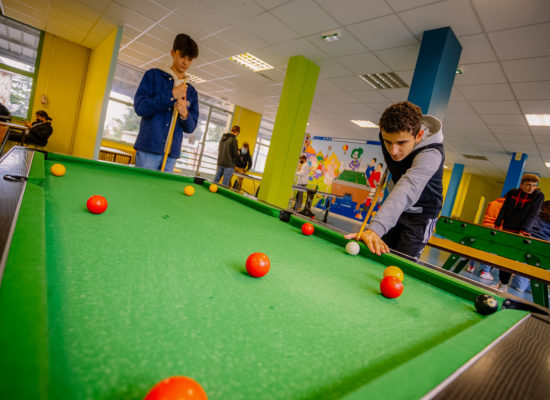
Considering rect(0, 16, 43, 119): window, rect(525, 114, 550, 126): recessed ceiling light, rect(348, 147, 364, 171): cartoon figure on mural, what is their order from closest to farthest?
rect(525, 114, 550, 126): recessed ceiling light → rect(0, 16, 43, 119): window → rect(348, 147, 364, 171): cartoon figure on mural

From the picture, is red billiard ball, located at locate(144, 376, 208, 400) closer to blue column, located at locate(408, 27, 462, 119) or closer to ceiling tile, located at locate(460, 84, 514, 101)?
blue column, located at locate(408, 27, 462, 119)

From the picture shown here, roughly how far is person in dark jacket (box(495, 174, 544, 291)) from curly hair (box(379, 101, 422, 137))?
3800mm

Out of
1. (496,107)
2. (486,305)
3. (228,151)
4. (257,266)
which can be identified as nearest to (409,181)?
(486,305)

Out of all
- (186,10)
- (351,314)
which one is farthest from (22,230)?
(186,10)

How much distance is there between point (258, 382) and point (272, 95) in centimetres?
845

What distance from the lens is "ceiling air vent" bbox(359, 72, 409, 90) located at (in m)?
5.04

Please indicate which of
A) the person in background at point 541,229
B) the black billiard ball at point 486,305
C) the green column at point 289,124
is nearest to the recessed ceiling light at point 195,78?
the green column at point 289,124

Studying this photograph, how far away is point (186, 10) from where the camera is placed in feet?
14.7

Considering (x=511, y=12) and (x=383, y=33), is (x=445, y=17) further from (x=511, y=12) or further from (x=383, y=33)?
(x=383, y=33)

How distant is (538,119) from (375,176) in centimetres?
520

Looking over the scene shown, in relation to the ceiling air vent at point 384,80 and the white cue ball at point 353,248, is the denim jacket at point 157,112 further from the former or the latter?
the ceiling air vent at point 384,80

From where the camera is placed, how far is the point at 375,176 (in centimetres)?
1031

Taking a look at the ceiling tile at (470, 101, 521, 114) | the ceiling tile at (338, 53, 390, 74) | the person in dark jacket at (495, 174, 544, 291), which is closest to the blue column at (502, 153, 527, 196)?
the ceiling tile at (470, 101, 521, 114)

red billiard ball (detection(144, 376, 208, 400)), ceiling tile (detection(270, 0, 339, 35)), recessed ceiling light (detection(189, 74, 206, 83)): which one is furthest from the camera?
recessed ceiling light (detection(189, 74, 206, 83))
